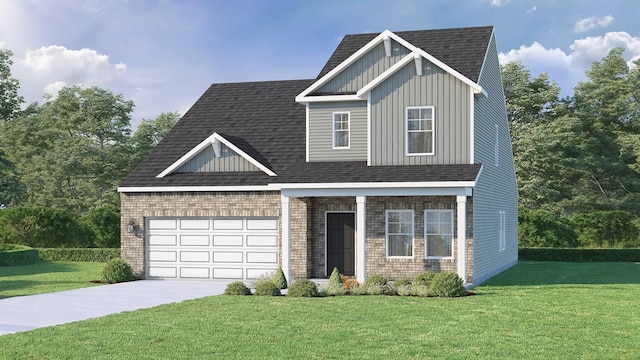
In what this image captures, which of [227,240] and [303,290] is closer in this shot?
[303,290]

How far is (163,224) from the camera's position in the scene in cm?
2766

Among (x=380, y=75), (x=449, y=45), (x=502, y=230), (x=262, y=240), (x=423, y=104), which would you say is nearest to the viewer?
(x=423, y=104)

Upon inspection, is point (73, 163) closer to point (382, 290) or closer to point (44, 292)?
point (44, 292)

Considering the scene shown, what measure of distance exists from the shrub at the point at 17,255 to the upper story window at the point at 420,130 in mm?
20105

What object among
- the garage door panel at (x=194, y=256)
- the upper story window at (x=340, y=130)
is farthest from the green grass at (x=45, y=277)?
the upper story window at (x=340, y=130)

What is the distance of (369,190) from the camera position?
78.4ft

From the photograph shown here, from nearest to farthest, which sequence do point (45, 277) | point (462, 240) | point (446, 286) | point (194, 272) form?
point (446, 286) < point (462, 240) < point (194, 272) < point (45, 277)

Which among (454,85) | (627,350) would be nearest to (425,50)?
(454,85)

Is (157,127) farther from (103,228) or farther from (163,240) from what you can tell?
(163,240)

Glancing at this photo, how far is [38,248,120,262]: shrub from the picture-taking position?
38.2 meters

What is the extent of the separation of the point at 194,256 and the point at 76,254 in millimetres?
13483

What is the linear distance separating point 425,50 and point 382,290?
9183 mm

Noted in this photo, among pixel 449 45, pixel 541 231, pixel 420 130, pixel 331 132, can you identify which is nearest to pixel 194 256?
pixel 331 132

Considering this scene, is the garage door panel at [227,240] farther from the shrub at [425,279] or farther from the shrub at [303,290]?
the shrub at [425,279]
